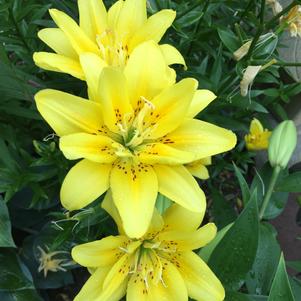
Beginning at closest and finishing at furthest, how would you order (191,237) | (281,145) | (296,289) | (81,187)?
(81,187) → (191,237) → (281,145) → (296,289)

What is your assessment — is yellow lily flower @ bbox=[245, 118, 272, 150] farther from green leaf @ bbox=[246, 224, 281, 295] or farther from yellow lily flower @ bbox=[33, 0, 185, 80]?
yellow lily flower @ bbox=[33, 0, 185, 80]

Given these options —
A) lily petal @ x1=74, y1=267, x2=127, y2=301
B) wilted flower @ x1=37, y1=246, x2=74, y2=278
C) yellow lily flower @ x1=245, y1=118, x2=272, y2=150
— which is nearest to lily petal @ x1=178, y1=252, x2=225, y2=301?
lily petal @ x1=74, y1=267, x2=127, y2=301

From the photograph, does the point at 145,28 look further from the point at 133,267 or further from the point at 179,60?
the point at 133,267

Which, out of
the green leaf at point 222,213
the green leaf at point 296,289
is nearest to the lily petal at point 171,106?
the green leaf at point 296,289

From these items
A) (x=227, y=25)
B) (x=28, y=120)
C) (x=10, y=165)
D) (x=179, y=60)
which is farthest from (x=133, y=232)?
(x=227, y=25)

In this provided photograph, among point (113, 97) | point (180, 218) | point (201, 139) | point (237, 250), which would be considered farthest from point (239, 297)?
point (113, 97)

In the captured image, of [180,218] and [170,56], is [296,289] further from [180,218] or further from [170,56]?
[170,56]

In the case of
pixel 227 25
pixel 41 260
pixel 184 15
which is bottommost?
pixel 41 260
